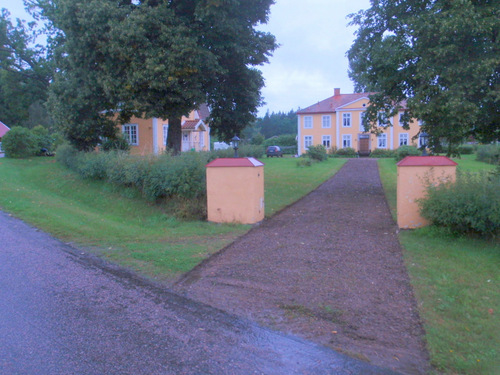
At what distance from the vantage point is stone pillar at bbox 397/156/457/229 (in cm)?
933

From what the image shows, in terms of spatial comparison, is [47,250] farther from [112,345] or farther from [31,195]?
[31,195]

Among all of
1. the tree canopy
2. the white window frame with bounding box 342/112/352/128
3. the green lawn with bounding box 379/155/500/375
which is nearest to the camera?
the green lawn with bounding box 379/155/500/375

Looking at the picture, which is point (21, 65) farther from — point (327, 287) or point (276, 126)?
point (276, 126)

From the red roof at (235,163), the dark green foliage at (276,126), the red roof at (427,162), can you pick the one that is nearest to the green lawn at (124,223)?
the red roof at (235,163)

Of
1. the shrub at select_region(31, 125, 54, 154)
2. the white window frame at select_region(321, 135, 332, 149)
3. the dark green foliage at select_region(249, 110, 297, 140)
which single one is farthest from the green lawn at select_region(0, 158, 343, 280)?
the dark green foliage at select_region(249, 110, 297, 140)

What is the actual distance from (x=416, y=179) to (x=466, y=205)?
1.62 m

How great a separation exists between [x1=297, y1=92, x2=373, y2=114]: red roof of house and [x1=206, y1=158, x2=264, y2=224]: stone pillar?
144ft

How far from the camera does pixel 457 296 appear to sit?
5.64 meters

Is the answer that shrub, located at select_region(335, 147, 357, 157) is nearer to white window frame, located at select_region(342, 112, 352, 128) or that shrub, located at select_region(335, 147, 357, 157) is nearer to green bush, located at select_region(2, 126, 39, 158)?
white window frame, located at select_region(342, 112, 352, 128)

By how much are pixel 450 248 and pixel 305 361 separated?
16.4 ft

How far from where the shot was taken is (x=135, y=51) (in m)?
15.1

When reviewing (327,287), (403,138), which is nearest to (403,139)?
(403,138)

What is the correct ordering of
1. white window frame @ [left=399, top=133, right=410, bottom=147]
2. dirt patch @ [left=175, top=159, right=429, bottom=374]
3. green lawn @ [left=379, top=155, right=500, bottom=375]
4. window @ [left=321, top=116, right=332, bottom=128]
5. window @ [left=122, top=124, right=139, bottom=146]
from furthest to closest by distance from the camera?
1. window @ [left=321, top=116, right=332, bottom=128]
2. white window frame @ [left=399, top=133, right=410, bottom=147]
3. window @ [left=122, top=124, right=139, bottom=146]
4. dirt patch @ [left=175, top=159, right=429, bottom=374]
5. green lawn @ [left=379, top=155, right=500, bottom=375]

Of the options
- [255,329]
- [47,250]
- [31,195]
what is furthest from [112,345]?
[31,195]
